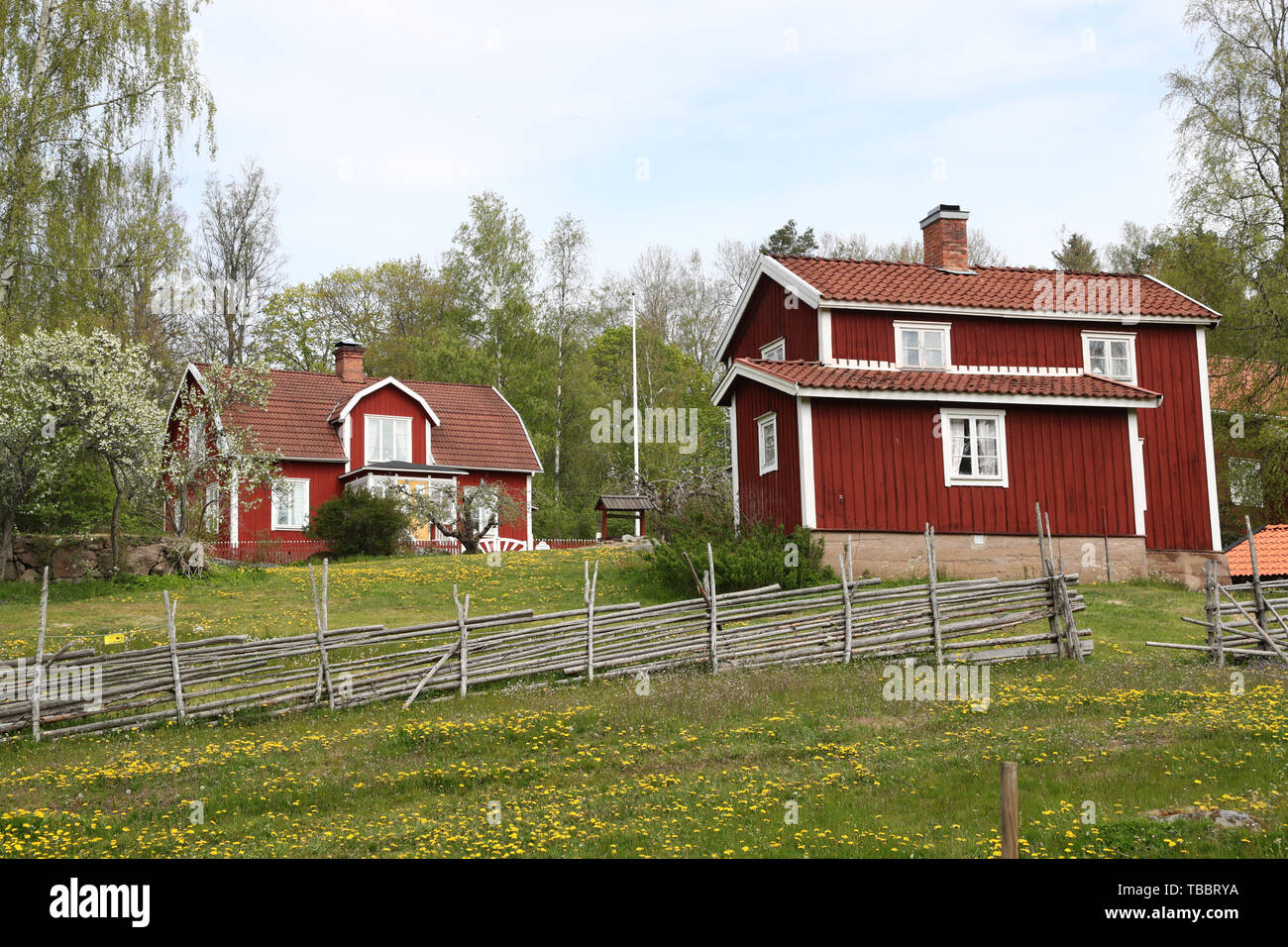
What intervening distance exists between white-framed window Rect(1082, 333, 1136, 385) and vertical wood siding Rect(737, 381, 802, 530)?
768 cm

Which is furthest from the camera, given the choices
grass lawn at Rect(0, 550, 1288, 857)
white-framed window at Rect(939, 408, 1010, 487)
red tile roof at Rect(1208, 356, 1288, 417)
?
red tile roof at Rect(1208, 356, 1288, 417)

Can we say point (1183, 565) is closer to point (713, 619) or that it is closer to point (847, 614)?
point (847, 614)

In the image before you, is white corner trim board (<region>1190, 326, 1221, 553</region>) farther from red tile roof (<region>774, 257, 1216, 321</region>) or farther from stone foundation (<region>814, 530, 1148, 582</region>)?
stone foundation (<region>814, 530, 1148, 582</region>)

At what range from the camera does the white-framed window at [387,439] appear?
36094 millimetres

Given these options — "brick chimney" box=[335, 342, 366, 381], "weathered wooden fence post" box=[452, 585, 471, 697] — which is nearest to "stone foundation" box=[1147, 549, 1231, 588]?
"weathered wooden fence post" box=[452, 585, 471, 697]

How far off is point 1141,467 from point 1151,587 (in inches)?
111

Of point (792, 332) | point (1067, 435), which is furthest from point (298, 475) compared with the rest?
point (1067, 435)

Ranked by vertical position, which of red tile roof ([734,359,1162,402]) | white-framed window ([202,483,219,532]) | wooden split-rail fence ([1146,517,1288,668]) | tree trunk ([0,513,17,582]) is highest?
red tile roof ([734,359,1162,402])

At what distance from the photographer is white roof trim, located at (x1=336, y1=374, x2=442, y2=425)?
35562 millimetres

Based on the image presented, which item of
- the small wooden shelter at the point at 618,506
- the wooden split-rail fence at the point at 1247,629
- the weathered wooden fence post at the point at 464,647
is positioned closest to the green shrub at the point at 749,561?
the weathered wooden fence post at the point at 464,647

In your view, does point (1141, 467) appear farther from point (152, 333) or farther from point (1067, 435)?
point (152, 333)

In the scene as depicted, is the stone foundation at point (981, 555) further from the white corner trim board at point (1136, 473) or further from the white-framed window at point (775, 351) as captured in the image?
the white-framed window at point (775, 351)

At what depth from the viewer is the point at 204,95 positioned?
23422mm
